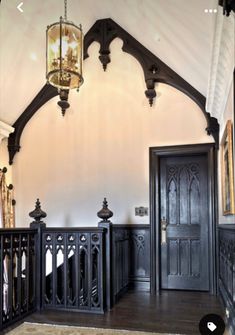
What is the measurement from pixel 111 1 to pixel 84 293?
→ 3.62m

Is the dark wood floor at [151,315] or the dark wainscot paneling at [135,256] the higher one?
the dark wainscot paneling at [135,256]

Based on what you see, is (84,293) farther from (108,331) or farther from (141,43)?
(141,43)

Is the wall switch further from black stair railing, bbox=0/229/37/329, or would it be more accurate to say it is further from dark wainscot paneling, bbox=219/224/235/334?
black stair railing, bbox=0/229/37/329

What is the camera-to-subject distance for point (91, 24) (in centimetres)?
514

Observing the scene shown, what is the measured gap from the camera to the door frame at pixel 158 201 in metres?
4.73

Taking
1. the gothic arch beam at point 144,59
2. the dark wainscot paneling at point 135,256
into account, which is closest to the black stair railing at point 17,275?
the dark wainscot paneling at point 135,256

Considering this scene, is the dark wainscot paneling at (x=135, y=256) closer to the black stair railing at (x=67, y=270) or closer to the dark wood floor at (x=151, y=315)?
the dark wood floor at (x=151, y=315)

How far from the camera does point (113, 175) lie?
5.25 meters

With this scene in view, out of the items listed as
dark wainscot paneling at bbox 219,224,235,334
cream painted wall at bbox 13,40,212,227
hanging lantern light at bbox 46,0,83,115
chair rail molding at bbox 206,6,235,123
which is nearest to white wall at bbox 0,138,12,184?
cream painted wall at bbox 13,40,212,227

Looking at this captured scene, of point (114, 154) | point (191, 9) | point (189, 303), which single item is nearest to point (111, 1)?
point (191, 9)

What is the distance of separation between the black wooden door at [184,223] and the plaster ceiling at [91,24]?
3.87ft

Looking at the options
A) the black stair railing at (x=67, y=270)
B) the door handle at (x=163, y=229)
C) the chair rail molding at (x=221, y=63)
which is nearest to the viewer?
the chair rail molding at (x=221, y=63)

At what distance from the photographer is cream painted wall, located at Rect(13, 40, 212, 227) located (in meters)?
5.09

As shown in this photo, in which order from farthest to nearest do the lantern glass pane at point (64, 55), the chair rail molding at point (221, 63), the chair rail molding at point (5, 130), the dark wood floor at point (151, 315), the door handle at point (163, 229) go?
the chair rail molding at point (5, 130), the door handle at point (163, 229), the lantern glass pane at point (64, 55), the dark wood floor at point (151, 315), the chair rail molding at point (221, 63)
